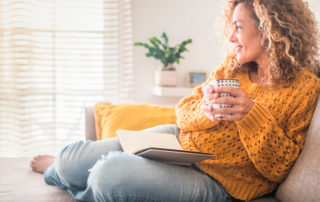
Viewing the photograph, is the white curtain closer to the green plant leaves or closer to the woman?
the green plant leaves

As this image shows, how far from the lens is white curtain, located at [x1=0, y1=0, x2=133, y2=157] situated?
2506 mm

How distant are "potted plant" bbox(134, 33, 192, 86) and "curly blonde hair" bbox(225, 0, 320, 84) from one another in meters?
1.40

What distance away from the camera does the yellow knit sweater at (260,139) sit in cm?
96

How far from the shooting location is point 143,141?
114cm

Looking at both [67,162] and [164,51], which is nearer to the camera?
[67,162]

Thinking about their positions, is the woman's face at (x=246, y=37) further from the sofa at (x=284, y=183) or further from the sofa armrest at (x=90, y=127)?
the sofa armrest at (x=90, y=127)

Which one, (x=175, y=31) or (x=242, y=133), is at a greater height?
(x=175, y=31)

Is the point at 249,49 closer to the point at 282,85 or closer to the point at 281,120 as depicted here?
the point at 282,85

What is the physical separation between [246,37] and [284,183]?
54 centimetres

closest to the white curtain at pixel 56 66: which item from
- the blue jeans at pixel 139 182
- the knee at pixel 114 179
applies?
the blue jeans at pixel 139 182

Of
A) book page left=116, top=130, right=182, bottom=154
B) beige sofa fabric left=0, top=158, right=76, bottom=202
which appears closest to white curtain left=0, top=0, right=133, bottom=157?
beige sofa fabric left=0, top=158, right=76, bottom=202

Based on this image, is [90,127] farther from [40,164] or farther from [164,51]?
[164,51]

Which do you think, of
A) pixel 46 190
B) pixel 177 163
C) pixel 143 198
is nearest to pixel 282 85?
pixel 177 163

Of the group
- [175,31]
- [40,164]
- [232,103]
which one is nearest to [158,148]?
[232,103]
